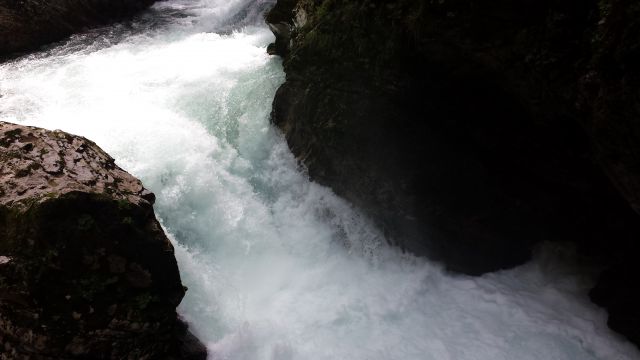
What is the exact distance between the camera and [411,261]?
25.8 ft

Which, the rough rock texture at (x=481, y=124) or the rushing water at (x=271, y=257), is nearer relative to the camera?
the rough rock texture at (x=481, y=124)

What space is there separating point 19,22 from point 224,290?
1119 centimetres

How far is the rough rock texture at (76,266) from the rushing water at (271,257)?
1.17 metres

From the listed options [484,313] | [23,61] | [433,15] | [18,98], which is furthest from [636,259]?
[23,61]

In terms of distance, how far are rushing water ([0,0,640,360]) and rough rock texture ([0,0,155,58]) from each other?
2.84 meters

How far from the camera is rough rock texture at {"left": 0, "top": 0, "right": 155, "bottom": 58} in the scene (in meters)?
12.7

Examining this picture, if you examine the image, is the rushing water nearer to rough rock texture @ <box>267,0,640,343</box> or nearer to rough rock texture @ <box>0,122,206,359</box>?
rough rock texture @ <box>267,0,640,343</box>

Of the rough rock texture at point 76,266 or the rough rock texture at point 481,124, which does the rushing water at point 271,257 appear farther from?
the rough rock texture at point 76,266

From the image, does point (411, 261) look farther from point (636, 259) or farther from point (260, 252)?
point (636, 259)

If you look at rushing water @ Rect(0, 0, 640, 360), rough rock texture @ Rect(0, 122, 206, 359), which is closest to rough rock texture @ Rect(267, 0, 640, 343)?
rushing water @ Rect(0, 0, 640, 360)

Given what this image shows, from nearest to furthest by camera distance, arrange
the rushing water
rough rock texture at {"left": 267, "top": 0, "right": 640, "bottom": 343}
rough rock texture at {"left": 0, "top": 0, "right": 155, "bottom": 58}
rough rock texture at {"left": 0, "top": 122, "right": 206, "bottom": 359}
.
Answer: rough rock texture at {"left": 0, "top": 122, "right": 206, "bottom": 359} < rough rock texture at {"left": 267, "top": 0, "right": 640, "bottom": 343} < the rushing water < rough rock texture at {"left": 0, "top": 0, "right": 155, "bottom": 58}

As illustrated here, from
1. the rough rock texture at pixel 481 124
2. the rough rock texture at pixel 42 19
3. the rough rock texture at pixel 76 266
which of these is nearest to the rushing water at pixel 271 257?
the rough rock texture at pixel 481 124

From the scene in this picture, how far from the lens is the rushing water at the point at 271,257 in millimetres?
6496

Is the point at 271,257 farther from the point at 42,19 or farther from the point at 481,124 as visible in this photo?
the point at 42,19
